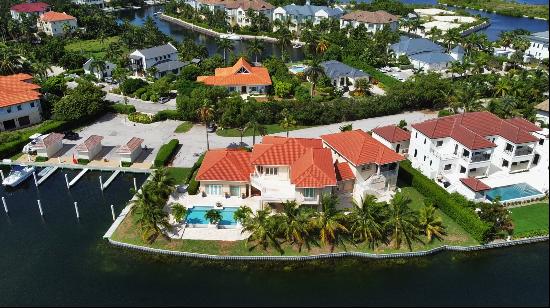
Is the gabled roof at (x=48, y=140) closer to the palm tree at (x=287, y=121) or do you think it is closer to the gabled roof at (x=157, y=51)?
the palm tree at (x=287, y=121)

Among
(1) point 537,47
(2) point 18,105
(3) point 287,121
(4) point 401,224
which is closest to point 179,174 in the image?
(3) point 287,121

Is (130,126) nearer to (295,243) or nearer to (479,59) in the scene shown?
(295,243)

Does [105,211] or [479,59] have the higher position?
[479,59]

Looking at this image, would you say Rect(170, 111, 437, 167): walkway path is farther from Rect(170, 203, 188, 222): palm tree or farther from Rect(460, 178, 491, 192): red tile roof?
Rect(460, 178, 491, 192): red tile roof

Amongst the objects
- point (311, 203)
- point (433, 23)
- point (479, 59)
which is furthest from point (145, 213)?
point (433, 23)

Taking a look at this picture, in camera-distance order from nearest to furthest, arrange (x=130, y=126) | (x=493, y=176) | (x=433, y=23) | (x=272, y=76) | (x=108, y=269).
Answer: (x=108, y=269), (x=493, y=176), (x=130, y=126), (x=272, y=76), (x=433, y=23)
